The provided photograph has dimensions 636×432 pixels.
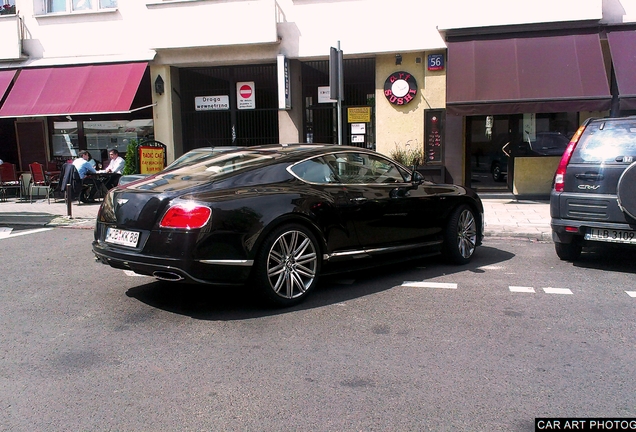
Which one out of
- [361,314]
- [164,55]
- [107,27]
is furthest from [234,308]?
[107,27]

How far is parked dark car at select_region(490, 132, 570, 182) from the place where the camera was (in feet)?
44.0

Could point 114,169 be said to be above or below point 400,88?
below

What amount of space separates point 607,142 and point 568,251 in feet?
4.79

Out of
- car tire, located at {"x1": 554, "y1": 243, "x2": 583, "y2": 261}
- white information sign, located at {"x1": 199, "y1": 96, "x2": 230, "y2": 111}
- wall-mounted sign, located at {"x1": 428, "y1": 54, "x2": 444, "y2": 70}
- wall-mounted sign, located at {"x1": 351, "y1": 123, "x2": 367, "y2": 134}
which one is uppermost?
wall-mounted sign, located at {"x1": 428, "y1": 54, "x2": 444, "y2": 70}

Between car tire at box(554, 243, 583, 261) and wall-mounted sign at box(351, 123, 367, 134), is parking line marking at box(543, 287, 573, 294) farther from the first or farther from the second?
wall-mounted sign at box(351, 123, 367, 134)

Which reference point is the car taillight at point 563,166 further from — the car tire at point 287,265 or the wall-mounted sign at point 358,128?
the wall-mounted sign at point 358,128

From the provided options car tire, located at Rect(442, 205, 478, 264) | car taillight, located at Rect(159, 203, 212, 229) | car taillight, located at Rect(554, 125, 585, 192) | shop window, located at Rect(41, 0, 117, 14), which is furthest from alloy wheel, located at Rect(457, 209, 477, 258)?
shop window, located at Rect(41, 0, 117, 14)

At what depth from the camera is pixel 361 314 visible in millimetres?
5102

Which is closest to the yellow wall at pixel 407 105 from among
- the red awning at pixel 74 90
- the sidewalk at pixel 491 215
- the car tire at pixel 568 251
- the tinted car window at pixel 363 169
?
the sidewalk at pixel 491 215

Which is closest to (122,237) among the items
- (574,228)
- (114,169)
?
(574,228)

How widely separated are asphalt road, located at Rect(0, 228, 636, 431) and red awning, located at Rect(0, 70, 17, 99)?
10.8 meters

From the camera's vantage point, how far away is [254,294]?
16.9 ft

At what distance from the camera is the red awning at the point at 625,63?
1166 centimetres

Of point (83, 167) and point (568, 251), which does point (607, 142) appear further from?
point (83, 167)
